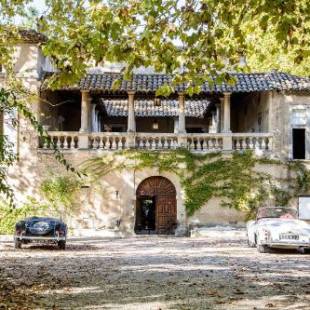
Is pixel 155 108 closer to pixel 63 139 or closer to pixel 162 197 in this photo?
pixel 63 139

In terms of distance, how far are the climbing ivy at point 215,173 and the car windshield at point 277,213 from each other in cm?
705

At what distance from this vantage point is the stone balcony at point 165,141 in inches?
1086

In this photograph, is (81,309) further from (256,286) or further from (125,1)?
(125,1)

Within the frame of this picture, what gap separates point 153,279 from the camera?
1146cm

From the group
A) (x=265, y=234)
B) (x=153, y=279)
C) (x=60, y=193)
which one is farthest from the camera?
(x=60, y=193)

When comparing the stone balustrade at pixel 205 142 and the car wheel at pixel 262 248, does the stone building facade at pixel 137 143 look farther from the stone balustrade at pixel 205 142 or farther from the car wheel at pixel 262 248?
the car wheel at pixel 262 248

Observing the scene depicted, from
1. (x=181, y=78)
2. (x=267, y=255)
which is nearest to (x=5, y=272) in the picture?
(x=181, y=78)

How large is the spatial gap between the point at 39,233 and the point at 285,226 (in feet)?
25.6

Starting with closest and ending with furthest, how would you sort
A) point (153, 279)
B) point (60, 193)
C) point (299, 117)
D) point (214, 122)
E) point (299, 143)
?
point (153, 279)
point (60, 193)
point (299, 117)
point (299, 143)
point (214, 122)

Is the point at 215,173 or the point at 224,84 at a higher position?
the point at 224,84

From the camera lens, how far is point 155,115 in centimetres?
3544

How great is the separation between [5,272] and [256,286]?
538cm

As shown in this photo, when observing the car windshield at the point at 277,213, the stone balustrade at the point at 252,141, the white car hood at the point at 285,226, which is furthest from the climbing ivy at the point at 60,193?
the white car hood at the point at 285,226

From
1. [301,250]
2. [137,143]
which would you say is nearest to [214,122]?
[137,143]
